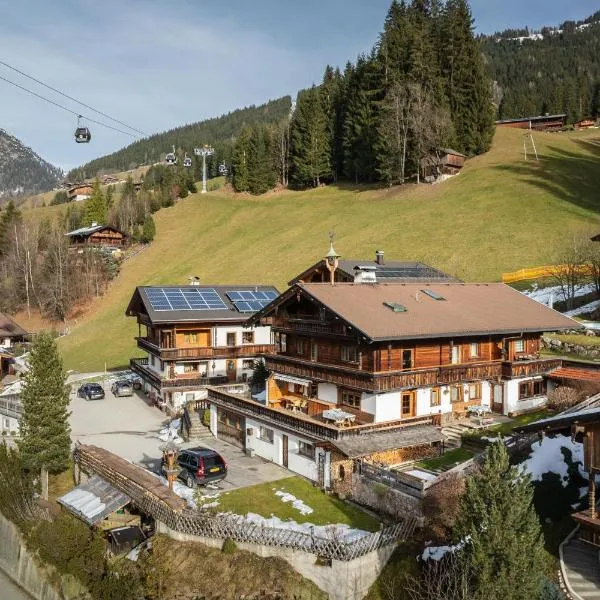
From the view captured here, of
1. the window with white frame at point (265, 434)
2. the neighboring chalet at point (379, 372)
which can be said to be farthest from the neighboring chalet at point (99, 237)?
the window with white frame at point (265, 434)

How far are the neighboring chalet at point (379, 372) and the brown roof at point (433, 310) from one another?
8 centimetres

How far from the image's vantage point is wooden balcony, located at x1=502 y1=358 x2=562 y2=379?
33.2 meters

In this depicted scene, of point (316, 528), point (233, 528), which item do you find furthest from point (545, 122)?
point (233, 528)

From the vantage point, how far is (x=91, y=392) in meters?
47.8

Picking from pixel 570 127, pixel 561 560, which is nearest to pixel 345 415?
pixel 561 560

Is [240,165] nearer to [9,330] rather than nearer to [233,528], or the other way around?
[9,330]

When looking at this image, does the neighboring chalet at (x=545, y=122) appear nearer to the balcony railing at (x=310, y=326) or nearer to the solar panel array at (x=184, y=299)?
the solar panel array at (x=184, y=299)

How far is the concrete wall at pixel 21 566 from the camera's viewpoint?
2573 centimetres

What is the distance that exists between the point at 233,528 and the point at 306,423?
728 cm

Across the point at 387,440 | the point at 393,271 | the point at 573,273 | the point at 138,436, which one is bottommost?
the point at 138,436

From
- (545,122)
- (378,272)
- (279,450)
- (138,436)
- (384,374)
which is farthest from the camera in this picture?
(545,122)

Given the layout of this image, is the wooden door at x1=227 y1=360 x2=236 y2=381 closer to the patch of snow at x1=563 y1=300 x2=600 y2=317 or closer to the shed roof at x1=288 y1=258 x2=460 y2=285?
the shed roof at x1=288 y1=258 x2=460 y2=285

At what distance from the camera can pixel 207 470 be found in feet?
90.0

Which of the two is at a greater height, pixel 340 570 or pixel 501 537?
pixel 501 537
